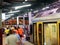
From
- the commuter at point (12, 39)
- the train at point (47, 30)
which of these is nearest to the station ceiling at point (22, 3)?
the train at point (47, 30)

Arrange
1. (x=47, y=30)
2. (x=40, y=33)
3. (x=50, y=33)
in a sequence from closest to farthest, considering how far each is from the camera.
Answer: (x=50, y=33), (x=47, y=30), (x=40, y=33)

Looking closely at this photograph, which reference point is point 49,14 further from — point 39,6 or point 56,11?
point 39,6

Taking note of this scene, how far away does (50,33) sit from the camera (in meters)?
3.15

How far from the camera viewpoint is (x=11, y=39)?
364cm

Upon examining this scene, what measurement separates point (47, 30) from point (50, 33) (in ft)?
0.42

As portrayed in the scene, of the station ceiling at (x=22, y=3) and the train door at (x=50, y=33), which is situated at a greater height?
the station ceiling at (x=22, y=3)

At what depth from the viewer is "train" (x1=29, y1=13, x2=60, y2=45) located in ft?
9.82

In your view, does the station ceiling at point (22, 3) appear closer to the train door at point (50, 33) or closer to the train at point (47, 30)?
the train at point (47, 30)

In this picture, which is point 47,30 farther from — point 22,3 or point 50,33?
point 22,3

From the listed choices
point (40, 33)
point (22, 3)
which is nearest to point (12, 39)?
point (40, 33)

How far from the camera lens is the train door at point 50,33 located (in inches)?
119

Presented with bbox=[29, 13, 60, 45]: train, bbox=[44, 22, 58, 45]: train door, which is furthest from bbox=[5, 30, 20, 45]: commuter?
bbox=[44, 22, 58, 45]: train door

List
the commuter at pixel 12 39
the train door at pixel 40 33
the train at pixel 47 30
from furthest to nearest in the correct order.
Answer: the commuter at pixel 12 39 → the train door at pixel 40 33 → the train at pixel 47 30

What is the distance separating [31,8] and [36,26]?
17.5 inches
